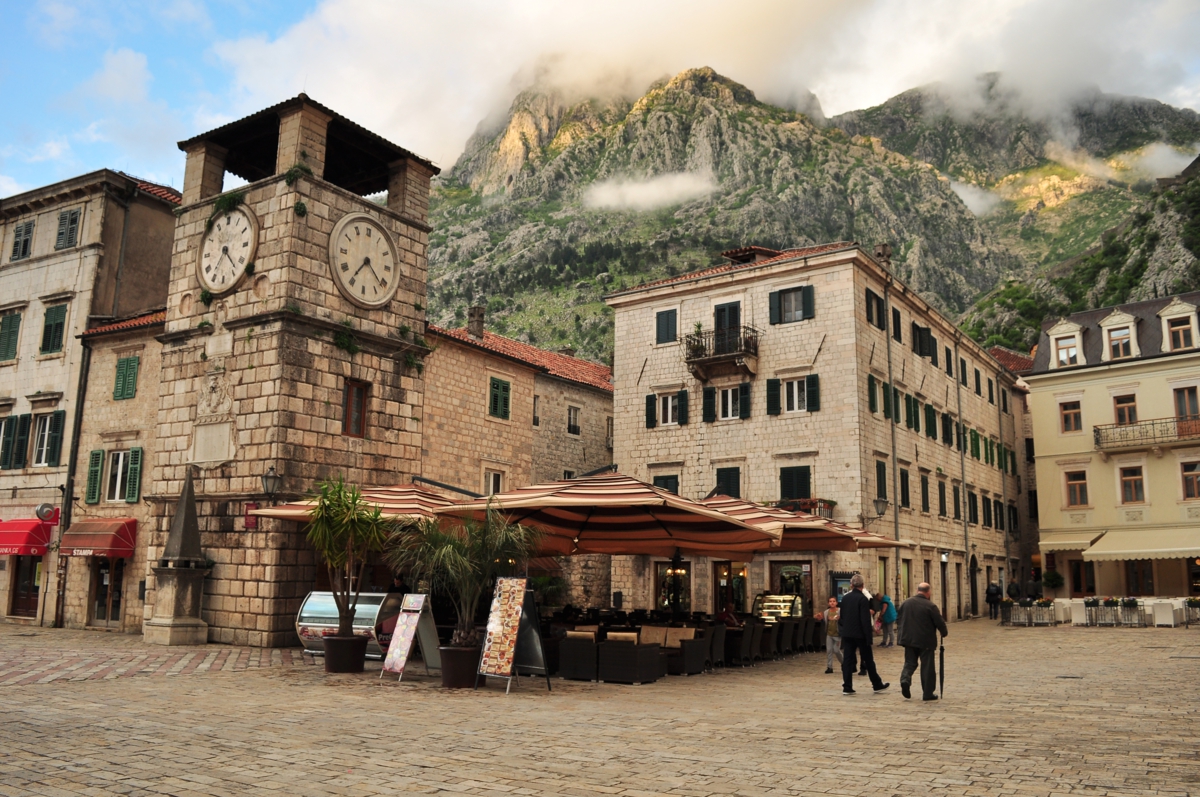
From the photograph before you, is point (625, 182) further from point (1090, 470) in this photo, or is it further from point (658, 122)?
point (1090, 470)

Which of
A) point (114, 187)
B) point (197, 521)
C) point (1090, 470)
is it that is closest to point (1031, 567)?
point (1090, 470)

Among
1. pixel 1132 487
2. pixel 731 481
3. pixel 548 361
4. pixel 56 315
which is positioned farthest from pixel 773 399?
pixel 56 315

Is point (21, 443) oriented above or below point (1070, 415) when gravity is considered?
below

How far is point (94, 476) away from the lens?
1037 inches

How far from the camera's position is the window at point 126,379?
85.0 feet

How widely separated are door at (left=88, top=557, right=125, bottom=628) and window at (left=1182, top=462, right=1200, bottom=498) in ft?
126

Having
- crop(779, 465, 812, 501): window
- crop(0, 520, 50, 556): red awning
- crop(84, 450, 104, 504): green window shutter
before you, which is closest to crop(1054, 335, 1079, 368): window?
crop(779, 465, 812, 501): window

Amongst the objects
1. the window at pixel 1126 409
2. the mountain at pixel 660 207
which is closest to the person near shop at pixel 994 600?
the window at pixel 1126 409

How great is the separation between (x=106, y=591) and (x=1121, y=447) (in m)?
37.7

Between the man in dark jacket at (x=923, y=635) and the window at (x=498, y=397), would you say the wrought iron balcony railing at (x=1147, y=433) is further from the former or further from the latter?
the man in dark jacket at (x=923, y=635)

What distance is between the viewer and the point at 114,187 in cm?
2770

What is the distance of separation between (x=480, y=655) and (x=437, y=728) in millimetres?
3710

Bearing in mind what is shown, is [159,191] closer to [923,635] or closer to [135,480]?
[135,480]

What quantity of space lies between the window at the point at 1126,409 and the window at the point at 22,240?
4181 cm
